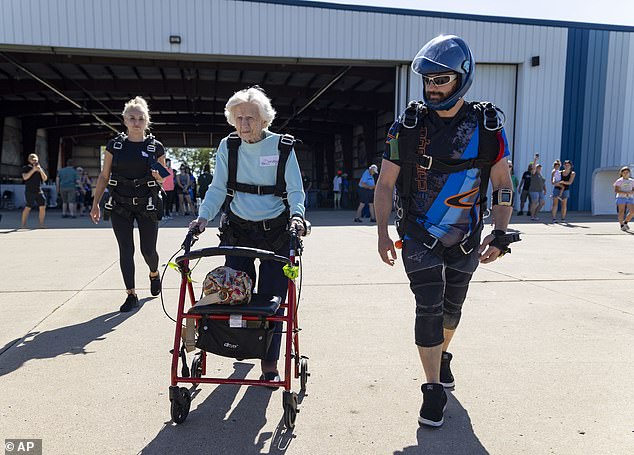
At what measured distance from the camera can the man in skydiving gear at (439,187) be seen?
7.91ft

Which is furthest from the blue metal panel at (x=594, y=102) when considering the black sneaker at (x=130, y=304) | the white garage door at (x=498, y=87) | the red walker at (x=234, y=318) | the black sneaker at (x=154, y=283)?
the red walker at (x=234, y=318)

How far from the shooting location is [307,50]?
16250 millimetres

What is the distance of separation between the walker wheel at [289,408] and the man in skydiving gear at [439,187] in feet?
2.07

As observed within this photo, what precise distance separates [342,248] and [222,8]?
35.7 ft

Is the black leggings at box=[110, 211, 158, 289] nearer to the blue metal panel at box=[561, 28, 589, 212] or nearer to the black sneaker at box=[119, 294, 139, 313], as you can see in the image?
the black sneaker at box=[119, 294, 139, 313]

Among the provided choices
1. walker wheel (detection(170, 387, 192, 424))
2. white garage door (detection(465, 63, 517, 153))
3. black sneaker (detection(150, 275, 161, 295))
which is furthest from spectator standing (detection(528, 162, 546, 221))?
walker wheel (detection(170, 387, 192, 424))

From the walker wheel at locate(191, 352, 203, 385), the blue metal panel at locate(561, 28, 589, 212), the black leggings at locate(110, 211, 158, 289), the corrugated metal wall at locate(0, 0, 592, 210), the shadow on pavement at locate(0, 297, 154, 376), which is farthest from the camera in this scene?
the blue metal panel at locate(561, 28, 589, 212)

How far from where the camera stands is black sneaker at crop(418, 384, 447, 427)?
94.5 inches

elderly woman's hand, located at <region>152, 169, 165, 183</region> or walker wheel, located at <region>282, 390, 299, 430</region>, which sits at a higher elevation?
elderly woman's hand, located at <region>152, 169, 165, 183</region>

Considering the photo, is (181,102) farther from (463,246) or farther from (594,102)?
(463,246)

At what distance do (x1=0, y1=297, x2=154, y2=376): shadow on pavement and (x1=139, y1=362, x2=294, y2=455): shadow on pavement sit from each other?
4.03 ft

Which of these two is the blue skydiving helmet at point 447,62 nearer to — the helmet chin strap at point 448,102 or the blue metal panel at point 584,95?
the helmet chin strap at point 448,102

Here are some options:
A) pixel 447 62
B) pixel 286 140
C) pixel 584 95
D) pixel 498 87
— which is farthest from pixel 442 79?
pixel 584 95

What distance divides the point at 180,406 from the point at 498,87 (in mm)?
18037
